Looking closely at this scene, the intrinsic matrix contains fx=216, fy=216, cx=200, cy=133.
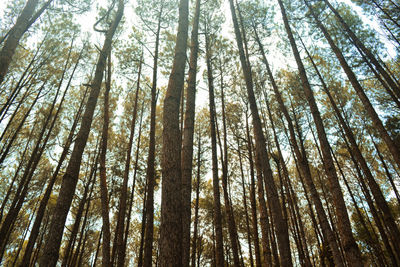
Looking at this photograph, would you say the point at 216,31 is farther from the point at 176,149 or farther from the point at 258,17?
the point at 176,149

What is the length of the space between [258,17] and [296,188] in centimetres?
1077

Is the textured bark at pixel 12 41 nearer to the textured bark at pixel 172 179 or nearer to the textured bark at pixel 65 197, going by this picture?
the textured bark at pixel 65 197

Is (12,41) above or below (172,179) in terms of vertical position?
above

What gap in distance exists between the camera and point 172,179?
185 centimetres

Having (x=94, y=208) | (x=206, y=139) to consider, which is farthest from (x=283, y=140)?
(x=94, y=208)

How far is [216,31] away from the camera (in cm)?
828

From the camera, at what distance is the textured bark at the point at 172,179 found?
160cm

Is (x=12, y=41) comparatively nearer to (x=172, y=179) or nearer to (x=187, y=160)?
(x=187, y=160)

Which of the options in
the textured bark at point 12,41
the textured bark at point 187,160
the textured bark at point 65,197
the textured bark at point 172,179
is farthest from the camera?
the textured bark at point 187,160

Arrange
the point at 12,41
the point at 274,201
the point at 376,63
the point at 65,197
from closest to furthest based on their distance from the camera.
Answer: the point at 65,197
the point at 274,201
the point at 12,41
the point at 376,63

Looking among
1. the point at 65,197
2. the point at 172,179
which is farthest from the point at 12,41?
the point at 172,179

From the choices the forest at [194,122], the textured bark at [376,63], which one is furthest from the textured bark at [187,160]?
the textured bark at [376,63]

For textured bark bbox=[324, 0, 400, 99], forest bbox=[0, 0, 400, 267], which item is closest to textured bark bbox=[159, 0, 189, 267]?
forest bbox=[0, 0, 400, 267]

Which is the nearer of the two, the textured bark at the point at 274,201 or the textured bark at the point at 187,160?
the textured bark at the point at 274,201
